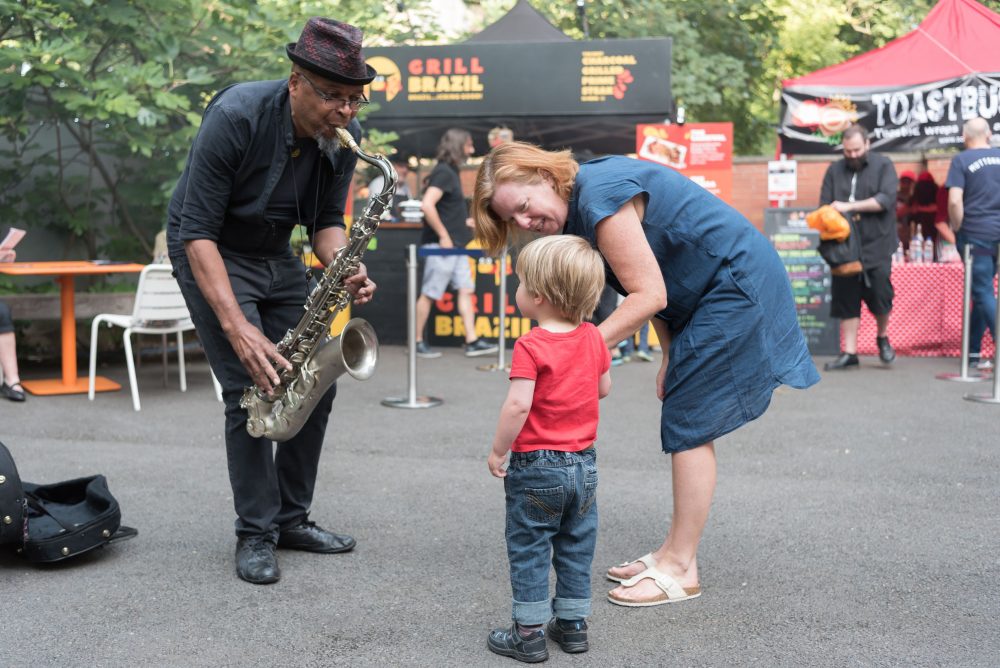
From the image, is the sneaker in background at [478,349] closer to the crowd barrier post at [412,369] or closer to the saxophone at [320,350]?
the crowd barrier post at [412,369]

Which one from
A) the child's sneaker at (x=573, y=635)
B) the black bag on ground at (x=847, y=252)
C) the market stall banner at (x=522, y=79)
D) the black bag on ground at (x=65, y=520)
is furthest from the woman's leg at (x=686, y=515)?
the market stall banner at (x=522, y=79)

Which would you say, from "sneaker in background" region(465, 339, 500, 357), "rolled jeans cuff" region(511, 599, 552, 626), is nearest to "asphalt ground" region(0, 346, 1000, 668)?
"rolled jeans cuff" region(511, 599, 552, 626)

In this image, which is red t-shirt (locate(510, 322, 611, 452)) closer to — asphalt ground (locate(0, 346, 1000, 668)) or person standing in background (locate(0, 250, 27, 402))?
asphalt ground (locate(0, 346, 1000, 668))

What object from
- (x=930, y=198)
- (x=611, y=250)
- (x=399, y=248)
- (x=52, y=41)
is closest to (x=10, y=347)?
(x=52, y=41)

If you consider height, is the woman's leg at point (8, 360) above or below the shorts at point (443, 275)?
below

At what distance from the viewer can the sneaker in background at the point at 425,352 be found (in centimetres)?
1045

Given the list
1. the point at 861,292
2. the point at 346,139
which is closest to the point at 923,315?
the point at 861,292

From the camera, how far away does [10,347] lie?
788 cm

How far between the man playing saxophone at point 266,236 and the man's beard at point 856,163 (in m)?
6.30

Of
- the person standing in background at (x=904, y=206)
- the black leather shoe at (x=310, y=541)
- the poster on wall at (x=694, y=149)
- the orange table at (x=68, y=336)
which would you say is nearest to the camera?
the black leather shoe at (x=310, y=541)

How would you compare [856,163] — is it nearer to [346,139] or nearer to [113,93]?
[113,93]

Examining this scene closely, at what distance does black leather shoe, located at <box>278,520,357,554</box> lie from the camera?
13.9ft

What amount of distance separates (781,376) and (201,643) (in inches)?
80.3

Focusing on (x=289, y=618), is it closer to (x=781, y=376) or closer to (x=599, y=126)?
(x=781, y=376)
